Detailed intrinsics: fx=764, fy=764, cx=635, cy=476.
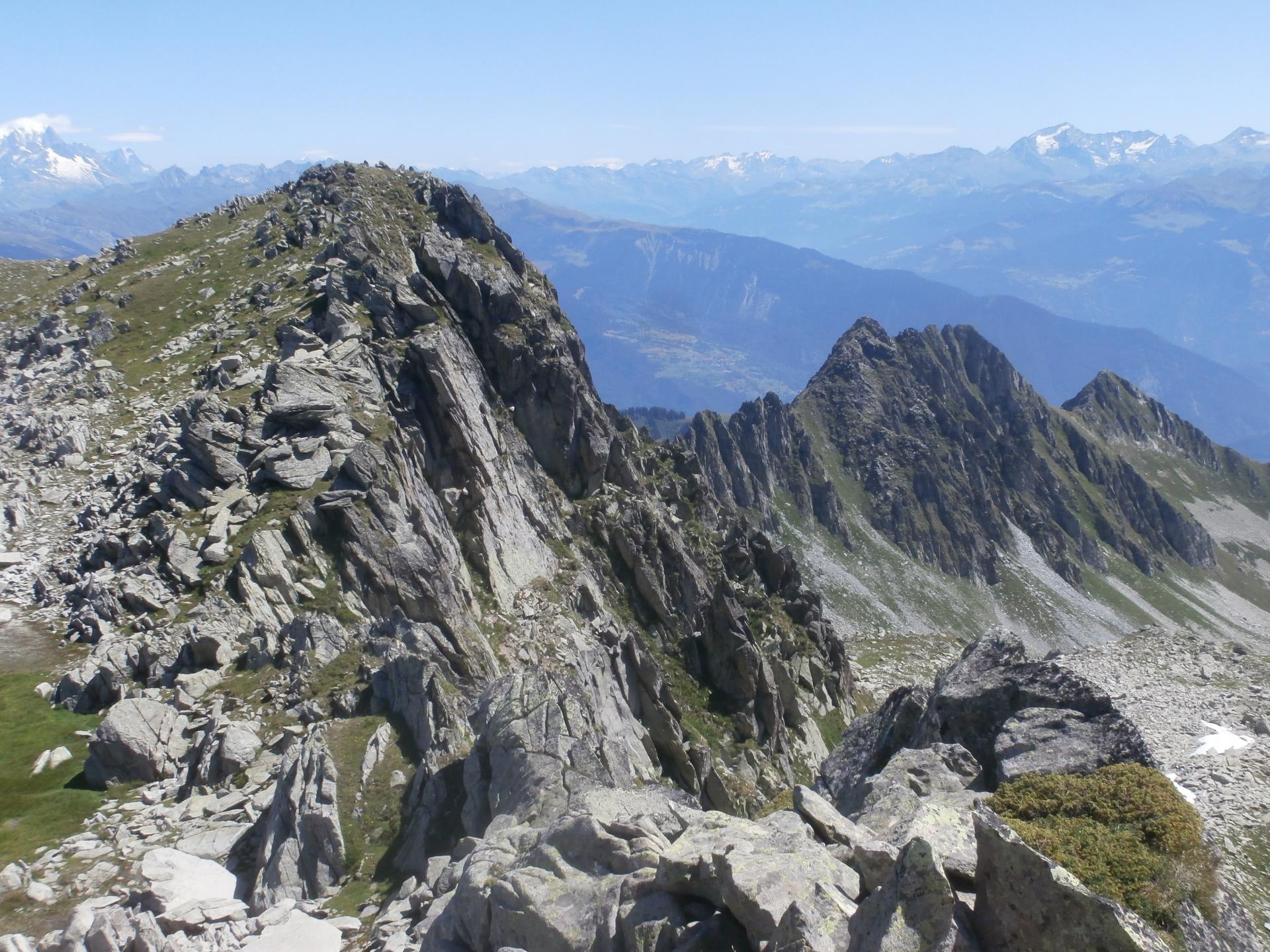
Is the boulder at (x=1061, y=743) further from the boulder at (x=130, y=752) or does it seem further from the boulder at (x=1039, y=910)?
the boulder at (x=130, y=752)

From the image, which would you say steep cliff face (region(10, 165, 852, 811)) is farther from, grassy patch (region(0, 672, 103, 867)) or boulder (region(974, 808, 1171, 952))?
boulder (region(974, 808, 1171, 952))

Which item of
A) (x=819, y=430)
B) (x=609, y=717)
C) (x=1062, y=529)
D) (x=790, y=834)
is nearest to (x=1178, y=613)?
(x=1062, y=529)

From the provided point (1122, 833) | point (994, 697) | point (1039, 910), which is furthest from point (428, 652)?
point (1039, 910)

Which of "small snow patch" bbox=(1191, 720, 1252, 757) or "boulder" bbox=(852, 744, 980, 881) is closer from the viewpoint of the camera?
"boulder" bbox=(852, 744, 980, 881)

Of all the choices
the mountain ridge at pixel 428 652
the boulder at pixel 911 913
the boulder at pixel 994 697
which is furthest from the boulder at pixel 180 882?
the boulder at pixel 994 697

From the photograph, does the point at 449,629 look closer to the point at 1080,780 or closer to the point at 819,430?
the point at 1080,780

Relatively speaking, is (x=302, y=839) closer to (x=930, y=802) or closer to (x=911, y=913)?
(x=930, y=802)

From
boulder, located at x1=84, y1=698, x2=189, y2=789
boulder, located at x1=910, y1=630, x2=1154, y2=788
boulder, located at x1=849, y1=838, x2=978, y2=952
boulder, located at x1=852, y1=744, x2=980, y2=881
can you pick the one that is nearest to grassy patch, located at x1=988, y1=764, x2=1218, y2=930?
boulder, located at x1=852, y1=744, x2=980, y2=881
